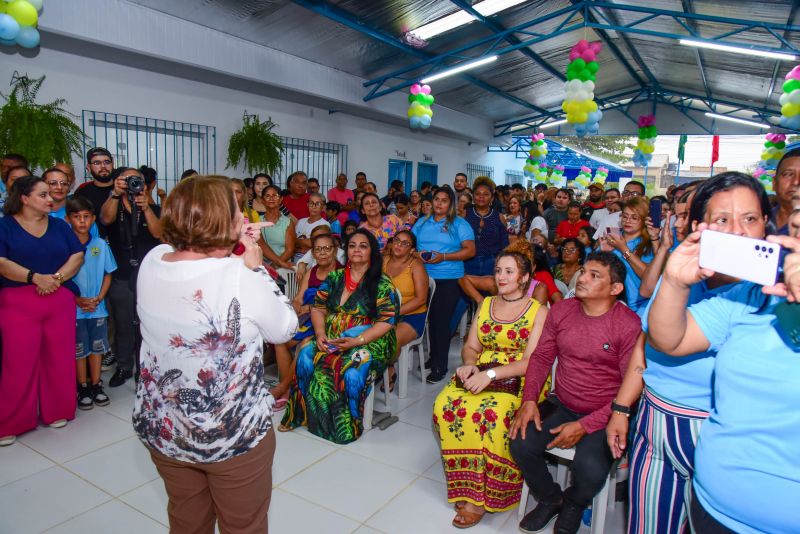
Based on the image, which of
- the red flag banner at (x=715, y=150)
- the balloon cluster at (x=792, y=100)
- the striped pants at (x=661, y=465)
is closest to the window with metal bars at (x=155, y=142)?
the striped pants at (x=661, y=465)

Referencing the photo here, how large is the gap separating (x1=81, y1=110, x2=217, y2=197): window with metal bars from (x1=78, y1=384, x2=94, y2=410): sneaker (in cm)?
311

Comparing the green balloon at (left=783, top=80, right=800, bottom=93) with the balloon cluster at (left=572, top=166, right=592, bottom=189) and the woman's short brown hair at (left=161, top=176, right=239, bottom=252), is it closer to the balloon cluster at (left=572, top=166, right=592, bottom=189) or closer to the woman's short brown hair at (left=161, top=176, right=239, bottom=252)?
the woman's short brown hair at (left=161, top=176, right=239, bottom=252)

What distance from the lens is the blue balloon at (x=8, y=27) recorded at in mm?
3670

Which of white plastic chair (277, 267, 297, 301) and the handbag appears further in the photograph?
white plastic chair (277, 267, 297, 301)

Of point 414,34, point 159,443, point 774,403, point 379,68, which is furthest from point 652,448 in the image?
point 379,68

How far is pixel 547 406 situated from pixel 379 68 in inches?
290

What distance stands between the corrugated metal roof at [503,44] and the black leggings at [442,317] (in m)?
3.99

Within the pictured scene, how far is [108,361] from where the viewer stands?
388 cm

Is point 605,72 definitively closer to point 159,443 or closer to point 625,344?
point 625,344

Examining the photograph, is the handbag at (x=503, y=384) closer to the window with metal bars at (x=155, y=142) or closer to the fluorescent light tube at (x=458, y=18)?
the window with metal bars at (x=155, y=142)

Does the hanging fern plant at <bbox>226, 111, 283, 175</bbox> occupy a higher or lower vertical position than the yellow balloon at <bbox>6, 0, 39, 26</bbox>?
lower

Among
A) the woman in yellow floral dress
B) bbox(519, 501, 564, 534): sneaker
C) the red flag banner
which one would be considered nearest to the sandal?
the woman in yellow floral dress

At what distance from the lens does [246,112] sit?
7375mm

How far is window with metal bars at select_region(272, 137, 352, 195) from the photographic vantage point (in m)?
8.18
